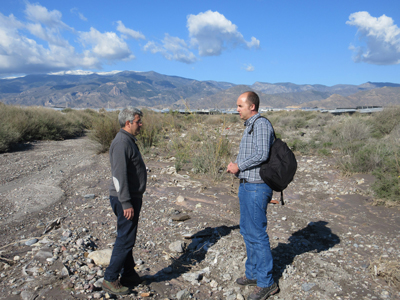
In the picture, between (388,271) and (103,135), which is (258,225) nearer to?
(388,271)

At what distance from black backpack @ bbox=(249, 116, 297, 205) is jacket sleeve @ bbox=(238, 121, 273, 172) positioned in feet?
0.21

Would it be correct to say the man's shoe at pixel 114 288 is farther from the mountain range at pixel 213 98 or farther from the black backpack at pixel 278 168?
the mountain range at pixel 213 98

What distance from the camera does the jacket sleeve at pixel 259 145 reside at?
217 centimetres

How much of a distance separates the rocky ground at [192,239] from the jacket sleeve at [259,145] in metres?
1.28

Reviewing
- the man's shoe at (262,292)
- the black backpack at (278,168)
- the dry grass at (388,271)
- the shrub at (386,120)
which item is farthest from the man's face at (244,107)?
the shrub at (386,120)

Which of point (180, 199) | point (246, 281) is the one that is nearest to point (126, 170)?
point (246, 281)

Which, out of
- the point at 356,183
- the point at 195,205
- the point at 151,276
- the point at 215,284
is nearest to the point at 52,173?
the point at 195,205

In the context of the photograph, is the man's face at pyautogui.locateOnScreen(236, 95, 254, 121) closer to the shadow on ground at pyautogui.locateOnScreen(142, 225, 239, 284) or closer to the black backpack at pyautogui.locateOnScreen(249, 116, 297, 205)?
the black backpack at pyautogui.locateOnScreen(249, 116, 297, 205)

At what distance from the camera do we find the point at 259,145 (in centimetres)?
219

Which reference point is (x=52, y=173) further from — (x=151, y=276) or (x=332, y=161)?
(x=332, y=161)

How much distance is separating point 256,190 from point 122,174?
3.65 feet

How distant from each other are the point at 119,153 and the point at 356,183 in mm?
5790

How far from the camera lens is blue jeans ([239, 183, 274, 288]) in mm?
2225

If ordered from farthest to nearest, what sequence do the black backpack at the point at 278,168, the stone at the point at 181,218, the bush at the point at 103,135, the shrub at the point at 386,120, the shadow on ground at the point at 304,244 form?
the shrub at the point at 386,120, the bush at the point at 103,135, the stone at the point at 181,218, the shadow on ground at the point at 304,244, the black backpack at the point at 278,168
